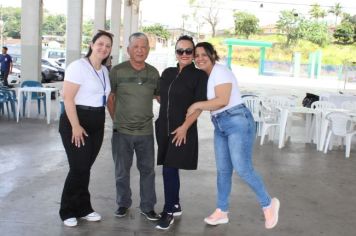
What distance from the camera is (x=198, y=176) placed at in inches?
218

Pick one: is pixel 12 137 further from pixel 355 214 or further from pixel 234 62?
pixel 234 62

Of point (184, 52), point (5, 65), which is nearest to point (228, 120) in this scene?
point (184, 52)

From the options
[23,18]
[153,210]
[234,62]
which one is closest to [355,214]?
[153,210]

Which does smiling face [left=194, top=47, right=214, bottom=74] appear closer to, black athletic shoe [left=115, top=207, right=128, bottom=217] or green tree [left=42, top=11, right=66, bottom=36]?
black athletic shoe [left=115, top=207, right=128, bottom=217]

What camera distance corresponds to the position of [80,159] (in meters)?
3.57

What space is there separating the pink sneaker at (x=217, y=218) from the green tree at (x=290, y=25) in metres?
50.0

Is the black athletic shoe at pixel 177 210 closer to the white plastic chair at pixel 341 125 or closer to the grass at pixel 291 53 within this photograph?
the white plastic chair at pixel 341 125

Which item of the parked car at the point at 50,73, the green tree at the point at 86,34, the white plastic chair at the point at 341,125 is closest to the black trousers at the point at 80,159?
the white plastic chair at the point at 341,125

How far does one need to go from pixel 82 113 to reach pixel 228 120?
Result: 3.66 ft

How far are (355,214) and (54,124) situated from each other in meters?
5.87

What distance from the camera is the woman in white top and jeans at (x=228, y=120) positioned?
11.6 feet

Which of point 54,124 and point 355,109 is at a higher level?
point 355,109

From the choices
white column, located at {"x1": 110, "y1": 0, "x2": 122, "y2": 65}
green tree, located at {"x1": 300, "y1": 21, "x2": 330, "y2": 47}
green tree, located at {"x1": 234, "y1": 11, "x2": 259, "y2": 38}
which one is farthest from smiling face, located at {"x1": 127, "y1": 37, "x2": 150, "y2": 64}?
green tree, located at {"x1": 234, "y1": 11, "x2": 259, "y2": 38}

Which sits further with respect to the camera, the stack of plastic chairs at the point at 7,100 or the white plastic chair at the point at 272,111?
the stack of plastic chairs at the point at 7,100
